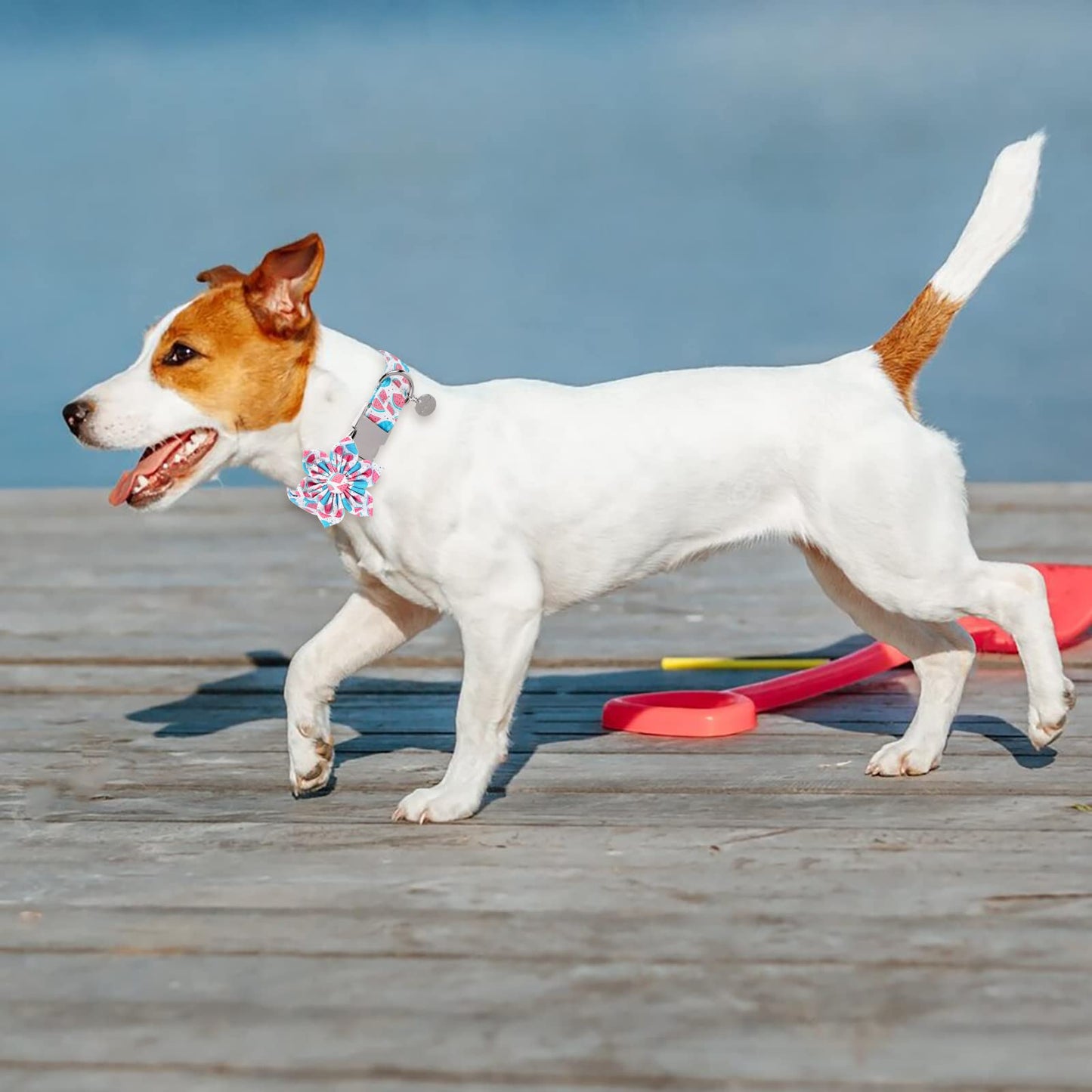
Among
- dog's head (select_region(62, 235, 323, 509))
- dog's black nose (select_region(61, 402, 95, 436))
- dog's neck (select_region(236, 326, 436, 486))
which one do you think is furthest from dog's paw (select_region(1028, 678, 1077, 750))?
dog's black nose (select_region(61, 402, 95, 436))

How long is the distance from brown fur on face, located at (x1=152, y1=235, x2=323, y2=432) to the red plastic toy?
130 centimetres

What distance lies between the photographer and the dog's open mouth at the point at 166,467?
3.51 meters

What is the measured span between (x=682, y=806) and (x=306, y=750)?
80cm

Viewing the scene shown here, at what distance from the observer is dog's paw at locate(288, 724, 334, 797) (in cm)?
355

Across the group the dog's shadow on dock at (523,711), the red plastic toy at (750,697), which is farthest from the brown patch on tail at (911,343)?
the dog's shadow on dock at (523,711)

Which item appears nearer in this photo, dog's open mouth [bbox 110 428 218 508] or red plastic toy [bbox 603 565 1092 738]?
dog's open mouth [bbox 110 428 218 508]

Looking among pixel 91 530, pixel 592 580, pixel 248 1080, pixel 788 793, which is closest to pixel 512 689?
pixel 592 580

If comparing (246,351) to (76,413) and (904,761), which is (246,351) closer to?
(76,413)

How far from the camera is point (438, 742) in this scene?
421 cm

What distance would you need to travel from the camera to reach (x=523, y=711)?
4.64 meters

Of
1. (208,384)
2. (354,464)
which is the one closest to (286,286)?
(208,384)

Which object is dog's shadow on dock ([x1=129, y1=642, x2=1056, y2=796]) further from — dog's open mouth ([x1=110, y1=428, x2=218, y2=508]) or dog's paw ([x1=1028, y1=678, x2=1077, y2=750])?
dog's open mouth ([x1=110, y1=428, x2=218, y2=508])

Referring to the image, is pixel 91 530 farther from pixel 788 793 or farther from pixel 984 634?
pixel 788 793

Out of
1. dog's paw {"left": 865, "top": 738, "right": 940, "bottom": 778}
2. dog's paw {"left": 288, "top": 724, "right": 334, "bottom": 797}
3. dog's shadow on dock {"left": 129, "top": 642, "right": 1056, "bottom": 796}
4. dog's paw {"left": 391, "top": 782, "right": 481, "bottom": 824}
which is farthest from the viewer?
dog's shadow on dock {"left": 129, "top": 642, "right": 1056, "bottom": 796}
